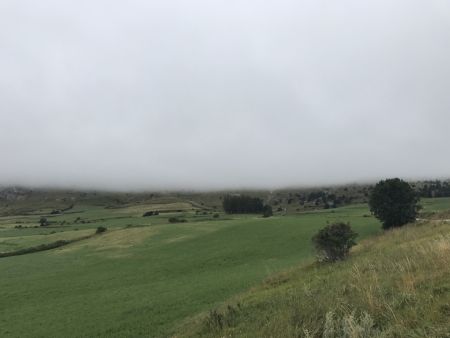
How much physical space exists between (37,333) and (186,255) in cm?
4003

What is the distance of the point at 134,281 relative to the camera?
Result: 54.4m

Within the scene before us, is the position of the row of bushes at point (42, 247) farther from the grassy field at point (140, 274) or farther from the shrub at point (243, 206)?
the shrub at point (243, 206)

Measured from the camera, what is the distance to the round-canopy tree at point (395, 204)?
68688 millimetres

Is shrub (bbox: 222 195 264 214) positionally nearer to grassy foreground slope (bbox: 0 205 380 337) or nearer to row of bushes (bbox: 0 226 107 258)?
grassy foreground slope (bbox: 0 205 380 337)

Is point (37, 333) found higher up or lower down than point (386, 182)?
lower down

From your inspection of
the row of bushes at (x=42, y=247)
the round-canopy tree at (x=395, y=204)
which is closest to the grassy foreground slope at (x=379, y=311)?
the round-canopy tree at (x=395, y=204)

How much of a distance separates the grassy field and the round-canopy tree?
311cm

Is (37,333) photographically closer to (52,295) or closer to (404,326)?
(52,295)

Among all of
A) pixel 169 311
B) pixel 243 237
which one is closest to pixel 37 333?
pixel 169 311

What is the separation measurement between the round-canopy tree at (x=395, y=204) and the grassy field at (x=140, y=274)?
10.2 feet

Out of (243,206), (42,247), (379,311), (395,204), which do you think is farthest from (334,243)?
(243,206)

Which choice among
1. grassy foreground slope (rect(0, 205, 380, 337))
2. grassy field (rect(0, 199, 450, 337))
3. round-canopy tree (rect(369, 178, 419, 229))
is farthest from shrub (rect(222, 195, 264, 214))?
round-canopy tree (rect(369, 178, 419, 229))

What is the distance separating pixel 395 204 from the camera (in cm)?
6888

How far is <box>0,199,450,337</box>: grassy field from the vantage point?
32062mm
